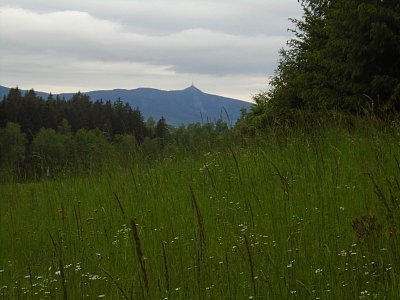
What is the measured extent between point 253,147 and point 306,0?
14575 millimetres

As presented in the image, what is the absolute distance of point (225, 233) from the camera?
3660 millimetres

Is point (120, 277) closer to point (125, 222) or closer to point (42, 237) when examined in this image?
point (125, 222)

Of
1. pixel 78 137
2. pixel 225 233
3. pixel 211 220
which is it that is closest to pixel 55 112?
pixel 78 137

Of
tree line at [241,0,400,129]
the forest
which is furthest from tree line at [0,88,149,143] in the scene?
the forest

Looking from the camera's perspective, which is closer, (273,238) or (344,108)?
(273,238)

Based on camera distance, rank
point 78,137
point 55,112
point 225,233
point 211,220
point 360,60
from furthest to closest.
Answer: point 55,112
point 78,137
point 360,60
point 211,220
point 225,233

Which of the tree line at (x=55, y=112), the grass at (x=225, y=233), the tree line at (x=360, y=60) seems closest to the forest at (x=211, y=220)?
the grass at (x=225, y=233)

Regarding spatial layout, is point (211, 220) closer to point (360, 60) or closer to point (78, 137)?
point (360, 60)

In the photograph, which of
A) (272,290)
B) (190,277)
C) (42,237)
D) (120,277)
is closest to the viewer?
(272,290)

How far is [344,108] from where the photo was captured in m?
14.1

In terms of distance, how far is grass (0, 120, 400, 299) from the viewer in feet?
9.26

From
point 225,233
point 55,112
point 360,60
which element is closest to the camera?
point 225,233

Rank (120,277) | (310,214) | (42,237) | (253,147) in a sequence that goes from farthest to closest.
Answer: (253,147)
(42,237)
(310,214)
(120,277)

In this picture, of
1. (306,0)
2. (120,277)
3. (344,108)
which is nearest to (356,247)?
(120,277)
